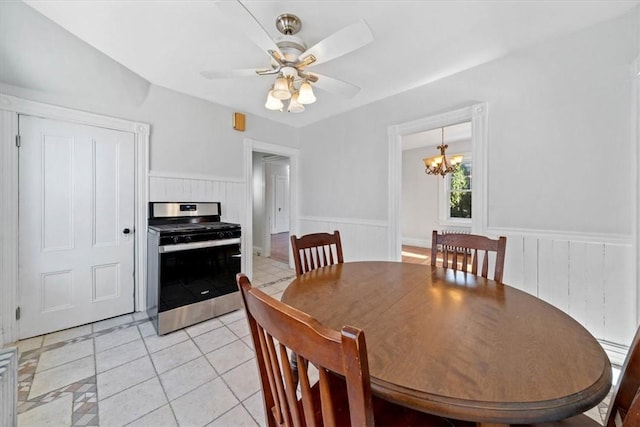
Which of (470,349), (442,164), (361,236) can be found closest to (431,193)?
(442,164)

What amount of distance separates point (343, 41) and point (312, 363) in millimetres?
1607

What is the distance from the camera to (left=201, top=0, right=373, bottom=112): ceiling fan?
136cm

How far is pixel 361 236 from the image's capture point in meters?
3.51

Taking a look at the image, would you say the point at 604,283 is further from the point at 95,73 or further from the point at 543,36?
the point at 95,73

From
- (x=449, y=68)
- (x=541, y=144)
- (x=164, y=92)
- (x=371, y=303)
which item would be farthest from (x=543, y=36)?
(x=164, y=92)

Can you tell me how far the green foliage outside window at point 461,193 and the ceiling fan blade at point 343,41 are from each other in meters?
5.00

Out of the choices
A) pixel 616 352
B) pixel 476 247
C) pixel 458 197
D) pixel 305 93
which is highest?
pixel 305 93

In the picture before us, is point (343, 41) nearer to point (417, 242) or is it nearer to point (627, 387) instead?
point (627, 387)

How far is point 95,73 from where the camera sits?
229cm

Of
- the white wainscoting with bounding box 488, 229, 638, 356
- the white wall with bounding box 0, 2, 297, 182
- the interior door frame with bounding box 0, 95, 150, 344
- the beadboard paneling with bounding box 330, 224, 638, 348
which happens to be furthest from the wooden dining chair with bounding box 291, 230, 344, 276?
the interior door frame with bounding box 0, 95, 150, 344

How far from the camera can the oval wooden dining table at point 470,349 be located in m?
0.57

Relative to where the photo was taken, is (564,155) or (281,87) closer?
(281,87)

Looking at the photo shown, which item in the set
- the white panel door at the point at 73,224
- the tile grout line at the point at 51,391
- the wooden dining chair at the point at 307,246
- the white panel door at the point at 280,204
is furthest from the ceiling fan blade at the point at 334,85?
the white panel door at the point at 280,204

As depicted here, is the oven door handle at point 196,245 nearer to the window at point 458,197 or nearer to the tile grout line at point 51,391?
the tile grout line at point 51,391
